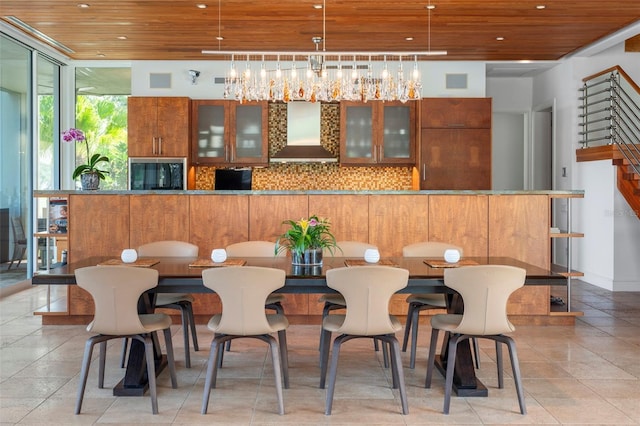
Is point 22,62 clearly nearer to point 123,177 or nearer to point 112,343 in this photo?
point 123,177

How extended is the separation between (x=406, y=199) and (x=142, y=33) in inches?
141

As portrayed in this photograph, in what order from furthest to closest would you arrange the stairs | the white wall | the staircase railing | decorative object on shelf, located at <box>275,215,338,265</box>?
1. the white wall
2. the staircase railing
3. the stairs
4. decorative object on shelf, located at <box>275,215,338,265</box>

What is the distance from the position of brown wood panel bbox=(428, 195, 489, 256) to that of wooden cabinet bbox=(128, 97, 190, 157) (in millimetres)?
3769

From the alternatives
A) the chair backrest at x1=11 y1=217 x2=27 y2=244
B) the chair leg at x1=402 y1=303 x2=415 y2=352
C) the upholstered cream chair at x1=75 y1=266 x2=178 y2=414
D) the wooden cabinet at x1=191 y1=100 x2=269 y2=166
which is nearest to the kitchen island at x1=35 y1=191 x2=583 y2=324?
the chair leg at x1=402 y1=303 x2=415 y2=352

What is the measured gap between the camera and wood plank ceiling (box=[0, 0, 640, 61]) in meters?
6.07

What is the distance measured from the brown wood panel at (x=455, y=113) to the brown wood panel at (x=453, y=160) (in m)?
0.10

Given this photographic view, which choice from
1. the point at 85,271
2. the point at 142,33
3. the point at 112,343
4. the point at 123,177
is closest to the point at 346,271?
the point at 85,271

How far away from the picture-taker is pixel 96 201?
18.9 feet

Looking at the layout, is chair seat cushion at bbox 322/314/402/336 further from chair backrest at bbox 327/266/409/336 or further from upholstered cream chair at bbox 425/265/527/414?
upholstered cream chair at bbox 425/265/527/414

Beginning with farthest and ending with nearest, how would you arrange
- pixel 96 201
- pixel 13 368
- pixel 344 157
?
pixel 344 157, pixel 96 201, pixel 13 368

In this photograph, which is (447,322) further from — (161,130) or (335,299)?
(161,130)

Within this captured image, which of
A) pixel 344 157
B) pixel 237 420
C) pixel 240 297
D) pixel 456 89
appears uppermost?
pixel 456 89

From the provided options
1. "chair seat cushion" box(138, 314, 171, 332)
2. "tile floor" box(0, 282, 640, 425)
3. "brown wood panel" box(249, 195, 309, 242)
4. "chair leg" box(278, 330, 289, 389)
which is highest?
"brown wood panel" box(249, 195, 309, 242)

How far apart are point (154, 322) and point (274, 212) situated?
2218mm
